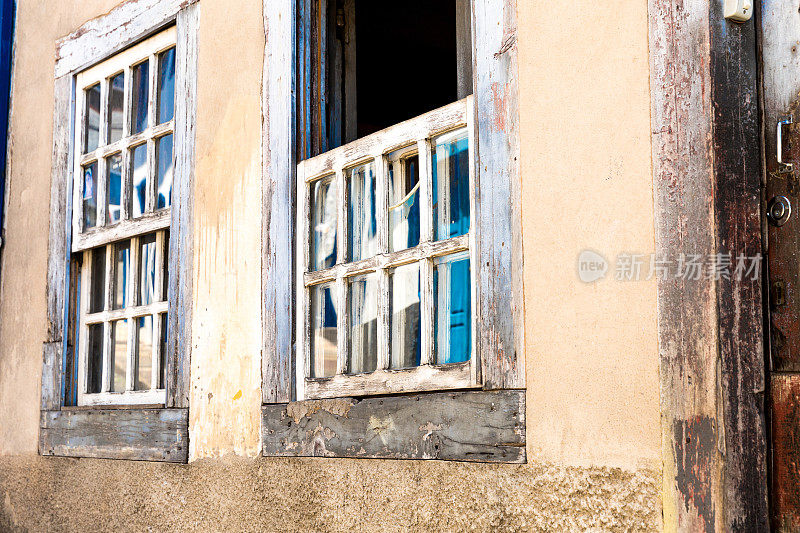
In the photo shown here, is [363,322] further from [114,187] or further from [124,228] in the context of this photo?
[114,187]

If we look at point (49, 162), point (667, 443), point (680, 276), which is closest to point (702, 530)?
point (667, 443)

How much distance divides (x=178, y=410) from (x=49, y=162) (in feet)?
6.09

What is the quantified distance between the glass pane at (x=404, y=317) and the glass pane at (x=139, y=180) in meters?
1.78

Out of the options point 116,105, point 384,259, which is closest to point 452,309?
point 384,259

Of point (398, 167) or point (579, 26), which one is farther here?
point (398, 167)

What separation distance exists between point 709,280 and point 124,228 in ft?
10.0

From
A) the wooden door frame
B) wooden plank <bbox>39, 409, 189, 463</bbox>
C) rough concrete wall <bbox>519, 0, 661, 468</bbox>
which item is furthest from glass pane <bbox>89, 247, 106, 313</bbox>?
the wooden door frame

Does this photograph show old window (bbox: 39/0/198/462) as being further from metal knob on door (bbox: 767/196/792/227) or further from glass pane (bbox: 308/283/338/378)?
metal knob on door (bbox: 767/196/792/227)

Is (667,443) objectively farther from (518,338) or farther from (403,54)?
(403,54)

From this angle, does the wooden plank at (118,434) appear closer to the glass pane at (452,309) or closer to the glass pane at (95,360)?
the glass pane at (95,360)

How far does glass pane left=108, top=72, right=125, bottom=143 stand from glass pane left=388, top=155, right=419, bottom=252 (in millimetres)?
2003

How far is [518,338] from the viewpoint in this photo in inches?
99.3

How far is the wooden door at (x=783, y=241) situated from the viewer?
2.06 m

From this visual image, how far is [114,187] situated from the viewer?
452 cm
